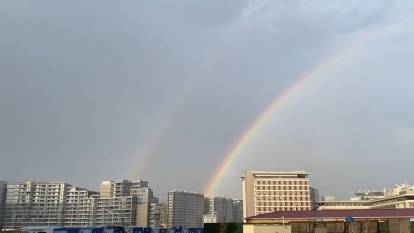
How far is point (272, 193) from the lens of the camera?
156m

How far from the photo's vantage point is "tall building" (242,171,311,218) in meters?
153

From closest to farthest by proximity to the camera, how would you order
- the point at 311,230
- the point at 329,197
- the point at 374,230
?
the point at 374,230 → the point at 311,230 → the point at 329,197

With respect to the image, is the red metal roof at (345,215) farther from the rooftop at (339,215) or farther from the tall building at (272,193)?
the tall building at (272,193)

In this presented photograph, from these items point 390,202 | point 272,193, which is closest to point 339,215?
point 272,193

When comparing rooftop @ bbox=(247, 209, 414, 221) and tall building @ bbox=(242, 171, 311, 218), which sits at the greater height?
tall building @ bbox=(242, 171, 311, 218)

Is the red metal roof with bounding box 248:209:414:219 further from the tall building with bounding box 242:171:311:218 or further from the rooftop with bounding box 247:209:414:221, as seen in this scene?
the tall building with bounding box 242:171:311:218

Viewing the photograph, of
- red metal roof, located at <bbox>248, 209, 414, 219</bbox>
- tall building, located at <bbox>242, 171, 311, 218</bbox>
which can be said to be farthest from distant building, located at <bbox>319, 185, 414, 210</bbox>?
red metal roof, located at <bbox>248, 209, 414, 219</bbox>

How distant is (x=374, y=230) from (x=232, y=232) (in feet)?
74.9

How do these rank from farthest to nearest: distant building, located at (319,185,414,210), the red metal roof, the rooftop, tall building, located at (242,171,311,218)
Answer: tall building, located at (242,171,311,218) → distant building, located at (319,185,414,210) → the red metal roof → the rooftop

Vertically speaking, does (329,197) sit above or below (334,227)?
above

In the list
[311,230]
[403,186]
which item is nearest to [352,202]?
[403,186]

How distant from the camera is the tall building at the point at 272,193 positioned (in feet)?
501

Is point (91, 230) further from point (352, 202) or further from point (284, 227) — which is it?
point (352, 202)

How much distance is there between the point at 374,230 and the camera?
31875mm
